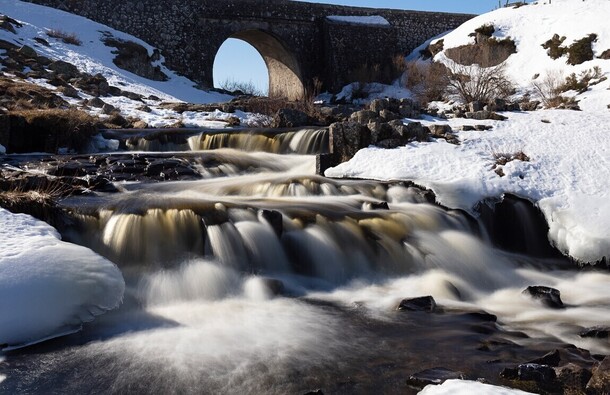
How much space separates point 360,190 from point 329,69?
1929 centimetres

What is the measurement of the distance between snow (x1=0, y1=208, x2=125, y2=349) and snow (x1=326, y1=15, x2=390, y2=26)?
2370 centimetres

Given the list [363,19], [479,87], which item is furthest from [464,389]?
[363,19]

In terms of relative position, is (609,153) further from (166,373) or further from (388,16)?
(388,16)

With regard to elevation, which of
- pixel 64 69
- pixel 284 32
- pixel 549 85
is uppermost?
pixel 284 32

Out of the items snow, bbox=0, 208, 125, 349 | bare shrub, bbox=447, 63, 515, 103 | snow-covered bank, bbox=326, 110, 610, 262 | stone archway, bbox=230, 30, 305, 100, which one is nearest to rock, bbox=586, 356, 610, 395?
snow, bbox=0, 208, 125, 349

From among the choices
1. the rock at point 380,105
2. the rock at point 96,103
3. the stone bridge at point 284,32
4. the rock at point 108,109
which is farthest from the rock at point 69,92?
the rock at point 380,105

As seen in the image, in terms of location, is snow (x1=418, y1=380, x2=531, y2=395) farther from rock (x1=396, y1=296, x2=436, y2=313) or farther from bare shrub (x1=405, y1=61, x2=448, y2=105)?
bare shrub (x1=405, y1=61, x2=448, y2=105)

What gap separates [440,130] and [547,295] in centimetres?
498

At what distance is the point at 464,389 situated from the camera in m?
3.38

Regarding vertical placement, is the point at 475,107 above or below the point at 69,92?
below

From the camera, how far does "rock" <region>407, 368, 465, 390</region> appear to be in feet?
12.5

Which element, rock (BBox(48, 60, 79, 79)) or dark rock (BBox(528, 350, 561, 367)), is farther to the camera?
rock (BBox(48, 60, 79, 79))

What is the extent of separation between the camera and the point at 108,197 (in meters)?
8.04

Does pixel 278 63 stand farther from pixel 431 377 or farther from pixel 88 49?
pixel 431 377
